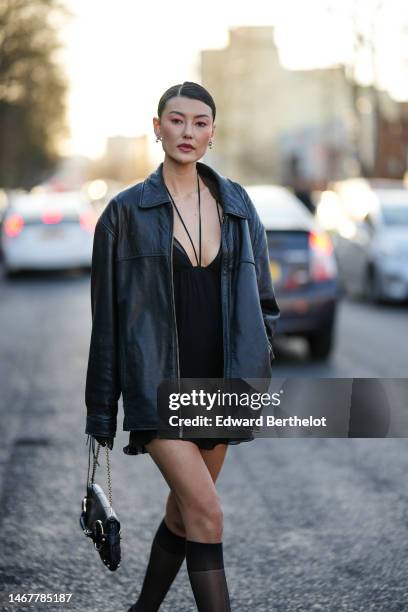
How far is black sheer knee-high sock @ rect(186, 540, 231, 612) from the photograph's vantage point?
350 centimetres

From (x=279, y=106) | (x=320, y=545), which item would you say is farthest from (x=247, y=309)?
(x=279, y=106)

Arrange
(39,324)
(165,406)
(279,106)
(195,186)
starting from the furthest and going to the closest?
(279,106)
(39,324)
(195,186)
(165,406)

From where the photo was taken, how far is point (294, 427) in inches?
136

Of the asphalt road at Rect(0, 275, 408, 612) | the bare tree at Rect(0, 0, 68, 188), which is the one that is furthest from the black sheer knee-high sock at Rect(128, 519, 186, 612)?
the bare tree at Rect(0, 0, 68, 188)

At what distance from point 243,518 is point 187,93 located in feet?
8.76

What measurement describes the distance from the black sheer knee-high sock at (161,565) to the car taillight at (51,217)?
19576mm

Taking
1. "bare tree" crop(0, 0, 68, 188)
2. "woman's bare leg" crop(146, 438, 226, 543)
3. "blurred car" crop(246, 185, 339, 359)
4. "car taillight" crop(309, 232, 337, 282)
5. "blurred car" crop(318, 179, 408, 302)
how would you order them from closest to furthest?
"woman's bare leg" crop(146, 438, 226, 543) → "blurred car" crop(246, 185, 339, 359) → "car taillight" crop(309, 232, 337, 282) → "blurred car" crop(318, 179, 408, 302) → "bare tree" crop(0, 0, 68, 188)

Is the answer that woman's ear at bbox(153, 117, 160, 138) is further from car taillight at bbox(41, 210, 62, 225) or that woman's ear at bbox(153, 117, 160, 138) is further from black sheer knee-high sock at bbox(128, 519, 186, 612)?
car taillight at bbox(41, 210, 62, 225)

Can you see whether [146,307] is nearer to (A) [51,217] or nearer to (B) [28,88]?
(A) [51,217]

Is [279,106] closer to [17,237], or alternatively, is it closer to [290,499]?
[17,237]

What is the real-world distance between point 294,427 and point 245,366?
219mm

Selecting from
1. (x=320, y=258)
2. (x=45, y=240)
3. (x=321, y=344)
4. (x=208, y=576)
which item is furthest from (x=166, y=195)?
(x=45, y=240)

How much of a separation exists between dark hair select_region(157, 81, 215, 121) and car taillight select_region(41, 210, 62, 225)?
19679 millimetres

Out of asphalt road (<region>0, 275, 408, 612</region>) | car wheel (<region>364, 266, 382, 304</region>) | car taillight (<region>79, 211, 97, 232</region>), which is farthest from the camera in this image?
car taillight (<region>79, 211, 97, 232</region>)
